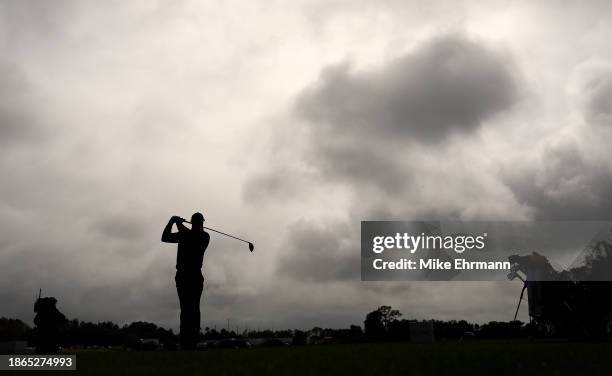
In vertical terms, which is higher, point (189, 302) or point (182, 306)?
point (189, 302)

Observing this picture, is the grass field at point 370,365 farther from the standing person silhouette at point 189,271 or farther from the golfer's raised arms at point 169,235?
the golfer's raised arms at point 169,235

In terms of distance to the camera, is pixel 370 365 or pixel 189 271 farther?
pixel 189 271

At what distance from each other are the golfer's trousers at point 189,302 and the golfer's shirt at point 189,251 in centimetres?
15

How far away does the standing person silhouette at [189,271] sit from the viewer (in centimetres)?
1842

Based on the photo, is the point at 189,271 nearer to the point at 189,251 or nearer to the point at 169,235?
the point at 189,251

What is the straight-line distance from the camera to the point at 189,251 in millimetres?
18922

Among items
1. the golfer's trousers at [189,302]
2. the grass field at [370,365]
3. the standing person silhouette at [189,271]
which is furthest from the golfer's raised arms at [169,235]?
the grass field at [370,365]

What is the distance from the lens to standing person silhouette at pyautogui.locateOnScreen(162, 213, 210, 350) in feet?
60.4

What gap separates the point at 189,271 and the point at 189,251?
0.61 m

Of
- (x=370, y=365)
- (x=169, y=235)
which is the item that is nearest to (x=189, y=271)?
(x=169, y=235)

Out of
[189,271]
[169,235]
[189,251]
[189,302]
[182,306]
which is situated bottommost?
[182,306]

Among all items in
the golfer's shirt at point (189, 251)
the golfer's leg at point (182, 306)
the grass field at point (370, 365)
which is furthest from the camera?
the golfer's shirt at point (189, 251)

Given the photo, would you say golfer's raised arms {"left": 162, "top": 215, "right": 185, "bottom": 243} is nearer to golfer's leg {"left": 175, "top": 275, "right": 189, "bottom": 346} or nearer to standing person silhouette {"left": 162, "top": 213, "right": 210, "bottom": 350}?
standing person silhouette {"left": 162, "top": 213, "right": 210, "bottom": 350}

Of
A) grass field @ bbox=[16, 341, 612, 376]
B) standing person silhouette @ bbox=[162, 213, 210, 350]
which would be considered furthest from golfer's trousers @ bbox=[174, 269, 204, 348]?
grass field @ bbox=[16, 341, 612, 376]
